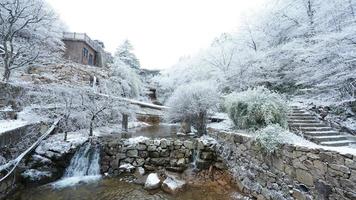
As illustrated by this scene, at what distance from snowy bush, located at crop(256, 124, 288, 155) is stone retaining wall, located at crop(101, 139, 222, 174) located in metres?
2.43

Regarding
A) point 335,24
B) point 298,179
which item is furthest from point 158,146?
point 335,24

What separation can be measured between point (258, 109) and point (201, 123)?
3.78m

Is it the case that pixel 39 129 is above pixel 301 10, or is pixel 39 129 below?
below

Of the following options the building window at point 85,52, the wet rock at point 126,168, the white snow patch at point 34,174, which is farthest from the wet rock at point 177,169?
the building window at point 85,52

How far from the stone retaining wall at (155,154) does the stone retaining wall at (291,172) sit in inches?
42.6

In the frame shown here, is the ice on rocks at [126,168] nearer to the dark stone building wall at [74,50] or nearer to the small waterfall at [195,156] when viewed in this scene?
the small waterfall at [195,156]

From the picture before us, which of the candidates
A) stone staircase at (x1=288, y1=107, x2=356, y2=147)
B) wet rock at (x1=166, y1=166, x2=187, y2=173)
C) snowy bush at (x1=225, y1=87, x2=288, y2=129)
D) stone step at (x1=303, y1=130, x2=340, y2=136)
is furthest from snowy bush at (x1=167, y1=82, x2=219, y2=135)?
stone step at (x1=303, y1=130, x2=340, y2=136)

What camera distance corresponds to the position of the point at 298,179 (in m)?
3.56

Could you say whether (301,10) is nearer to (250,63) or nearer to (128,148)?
(250,63)

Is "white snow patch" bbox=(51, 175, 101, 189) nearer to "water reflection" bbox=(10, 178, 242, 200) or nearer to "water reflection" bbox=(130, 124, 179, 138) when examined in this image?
"water reflection" bbox=(10, 178, 242, 200)

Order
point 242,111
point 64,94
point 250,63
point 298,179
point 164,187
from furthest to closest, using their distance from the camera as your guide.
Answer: point 250,63, point 64,94, point 242,111, point 164,187, point 298,179

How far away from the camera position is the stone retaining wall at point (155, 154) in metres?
6.46

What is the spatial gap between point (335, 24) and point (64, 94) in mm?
10945

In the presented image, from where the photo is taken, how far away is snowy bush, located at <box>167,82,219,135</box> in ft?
28.7
